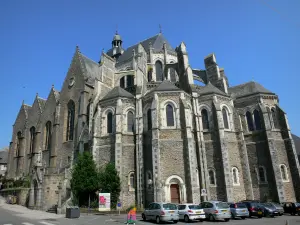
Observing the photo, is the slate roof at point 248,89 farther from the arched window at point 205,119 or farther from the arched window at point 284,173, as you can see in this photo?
the arched window at point 284,173

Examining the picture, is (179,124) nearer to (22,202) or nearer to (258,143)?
(258,143)

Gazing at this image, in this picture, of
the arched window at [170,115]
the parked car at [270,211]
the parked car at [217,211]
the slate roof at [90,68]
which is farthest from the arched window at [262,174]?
the slate roof at [90,68]

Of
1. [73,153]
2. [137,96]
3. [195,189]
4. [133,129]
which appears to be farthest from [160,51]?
[195,189]

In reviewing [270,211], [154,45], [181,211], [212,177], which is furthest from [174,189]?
[154,45]

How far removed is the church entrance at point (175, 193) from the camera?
21.3 metres

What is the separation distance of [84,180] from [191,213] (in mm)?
10968

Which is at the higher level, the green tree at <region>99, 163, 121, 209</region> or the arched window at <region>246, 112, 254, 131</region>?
the arched window at <region>246, 112, 254, 131</region>

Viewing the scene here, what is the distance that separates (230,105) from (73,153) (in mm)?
18842

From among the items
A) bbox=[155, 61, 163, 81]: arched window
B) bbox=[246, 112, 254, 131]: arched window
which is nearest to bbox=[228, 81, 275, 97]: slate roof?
bbox=[246, 112, 254, 131]: arched window

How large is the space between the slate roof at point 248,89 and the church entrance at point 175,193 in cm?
1348

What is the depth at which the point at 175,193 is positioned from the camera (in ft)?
70.2

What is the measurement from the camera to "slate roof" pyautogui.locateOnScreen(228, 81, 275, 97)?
26958 millimetres

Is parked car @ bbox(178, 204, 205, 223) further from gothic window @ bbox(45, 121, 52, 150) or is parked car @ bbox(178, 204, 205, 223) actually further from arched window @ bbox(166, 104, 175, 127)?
gothic window @ bbox(45, 121, 52, 150)

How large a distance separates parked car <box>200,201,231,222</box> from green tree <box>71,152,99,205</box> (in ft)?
34.6
